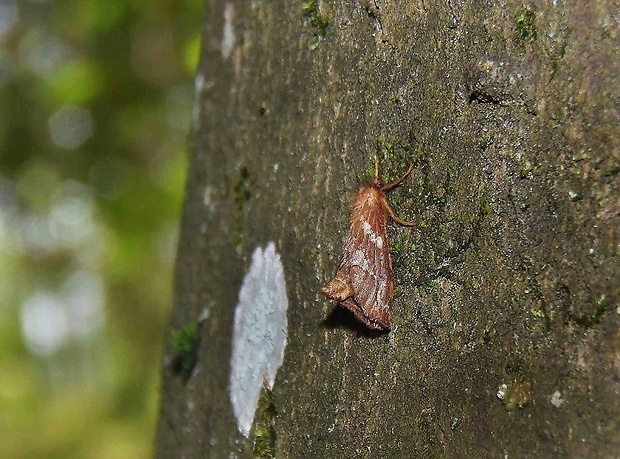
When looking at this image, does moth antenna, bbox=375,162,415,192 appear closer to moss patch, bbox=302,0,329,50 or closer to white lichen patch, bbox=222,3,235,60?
moss patch, bbox=302,0,329,50

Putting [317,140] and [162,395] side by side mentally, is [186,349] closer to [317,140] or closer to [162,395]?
[162,395]

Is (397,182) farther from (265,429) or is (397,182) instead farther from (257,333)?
(265,429)

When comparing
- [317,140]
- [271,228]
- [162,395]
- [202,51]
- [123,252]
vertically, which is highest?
[202,51]

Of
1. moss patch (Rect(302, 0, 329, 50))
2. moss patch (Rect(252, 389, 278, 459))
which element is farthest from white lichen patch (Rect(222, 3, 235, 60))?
moss patch (Rect(252, 389, 278, 459))

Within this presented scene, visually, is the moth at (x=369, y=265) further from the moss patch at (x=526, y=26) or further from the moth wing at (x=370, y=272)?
the moss patch at (x=526, y=26)

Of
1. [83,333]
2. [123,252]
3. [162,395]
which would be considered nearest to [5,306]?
[83,333]
